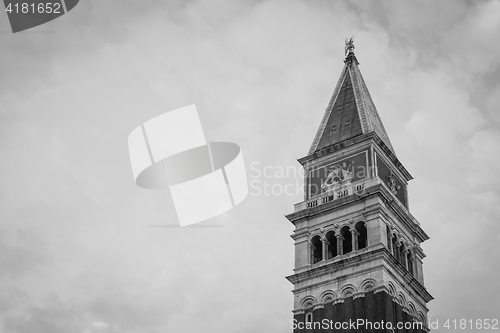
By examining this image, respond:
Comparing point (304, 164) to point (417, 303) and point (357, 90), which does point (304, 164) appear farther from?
point (417, 303)

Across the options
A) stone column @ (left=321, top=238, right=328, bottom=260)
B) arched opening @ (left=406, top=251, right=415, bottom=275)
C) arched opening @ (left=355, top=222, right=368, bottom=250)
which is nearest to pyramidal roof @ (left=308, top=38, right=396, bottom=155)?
arched opening @ (left=355, top=222, right=368, bottom=250)

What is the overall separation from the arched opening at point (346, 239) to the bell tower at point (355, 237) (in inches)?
3.6

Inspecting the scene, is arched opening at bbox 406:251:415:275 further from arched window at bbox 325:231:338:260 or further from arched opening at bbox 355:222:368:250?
arched window at bbox 325:231:338:260

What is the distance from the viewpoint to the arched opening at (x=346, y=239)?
3054 inches

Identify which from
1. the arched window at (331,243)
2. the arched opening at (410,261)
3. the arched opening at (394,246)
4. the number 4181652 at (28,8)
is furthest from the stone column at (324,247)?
the number 4181652 at (28,8)

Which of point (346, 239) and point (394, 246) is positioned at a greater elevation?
point (346, 239)

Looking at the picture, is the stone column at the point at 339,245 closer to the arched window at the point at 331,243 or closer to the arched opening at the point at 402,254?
A: the arched window at the point at 331,243

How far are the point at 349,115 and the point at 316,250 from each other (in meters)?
17.1

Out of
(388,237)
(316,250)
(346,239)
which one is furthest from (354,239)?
(316,250)

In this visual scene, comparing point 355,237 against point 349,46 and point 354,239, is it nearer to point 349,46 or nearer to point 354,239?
point 354,239

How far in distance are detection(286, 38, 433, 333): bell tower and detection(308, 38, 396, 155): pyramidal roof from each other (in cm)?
15

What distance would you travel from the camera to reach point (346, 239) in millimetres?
78000

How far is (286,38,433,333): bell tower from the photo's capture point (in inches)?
2840

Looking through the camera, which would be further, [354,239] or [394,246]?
[394,246]
